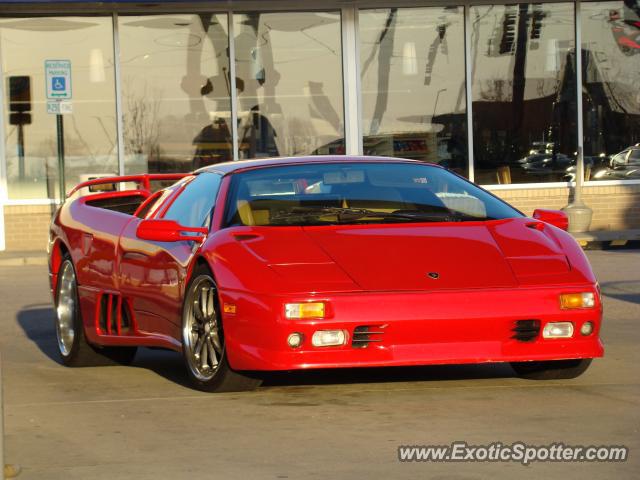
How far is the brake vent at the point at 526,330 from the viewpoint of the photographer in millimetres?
7027

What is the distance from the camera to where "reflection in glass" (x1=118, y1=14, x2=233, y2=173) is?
22.6 m

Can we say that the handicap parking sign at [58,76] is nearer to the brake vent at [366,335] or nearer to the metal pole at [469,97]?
the metal pole at [469,97]

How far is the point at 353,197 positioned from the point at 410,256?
90 cm

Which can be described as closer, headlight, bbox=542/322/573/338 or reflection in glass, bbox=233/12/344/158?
headlight, bbox=542/322/573/338

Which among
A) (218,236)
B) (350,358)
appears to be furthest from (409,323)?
(218,236)

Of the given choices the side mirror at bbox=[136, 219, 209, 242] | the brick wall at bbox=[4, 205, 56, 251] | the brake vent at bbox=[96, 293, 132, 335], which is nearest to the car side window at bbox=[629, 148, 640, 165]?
the brick wall at bbox=[4, 205, 56, 251]

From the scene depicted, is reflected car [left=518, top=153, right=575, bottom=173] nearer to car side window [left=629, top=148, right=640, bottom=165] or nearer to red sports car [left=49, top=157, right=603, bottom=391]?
car side window [left=629, top=148, right=640, bottom=165]

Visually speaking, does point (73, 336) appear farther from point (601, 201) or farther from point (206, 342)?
point (601, 201)

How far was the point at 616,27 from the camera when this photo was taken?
22.9m

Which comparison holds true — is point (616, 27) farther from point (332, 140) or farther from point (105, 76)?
point (105, 76)

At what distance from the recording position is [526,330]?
7.06 metres

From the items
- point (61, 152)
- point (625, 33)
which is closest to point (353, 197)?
point (61, 152)

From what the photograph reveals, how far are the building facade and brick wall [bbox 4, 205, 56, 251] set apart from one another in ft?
2.55

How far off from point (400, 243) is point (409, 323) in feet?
2.19
